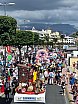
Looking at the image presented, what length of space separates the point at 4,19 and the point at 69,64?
2709cm

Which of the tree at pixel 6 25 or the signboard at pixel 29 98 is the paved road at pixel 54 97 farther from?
the tree at pixel 6 25

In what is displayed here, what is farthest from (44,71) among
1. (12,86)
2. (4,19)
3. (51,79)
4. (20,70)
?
(4,19)

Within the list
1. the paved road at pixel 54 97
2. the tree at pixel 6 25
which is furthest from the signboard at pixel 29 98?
the tree at pixel 6 25

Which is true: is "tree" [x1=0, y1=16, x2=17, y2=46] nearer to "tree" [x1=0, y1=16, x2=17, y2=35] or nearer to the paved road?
"tree" [x1=0, y1=16, x2=17, y2=35]

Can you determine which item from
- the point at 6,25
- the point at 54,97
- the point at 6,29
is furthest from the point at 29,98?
the point at 6,25

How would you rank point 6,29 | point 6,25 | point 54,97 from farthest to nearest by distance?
point 6,25, point 6,29, point 54,97

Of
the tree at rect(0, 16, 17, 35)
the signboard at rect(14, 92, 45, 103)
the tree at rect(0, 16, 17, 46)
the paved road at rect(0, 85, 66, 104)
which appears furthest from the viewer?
the tree at rect(0, 16, 17, 35)

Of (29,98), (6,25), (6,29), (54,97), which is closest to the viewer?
(29,98)

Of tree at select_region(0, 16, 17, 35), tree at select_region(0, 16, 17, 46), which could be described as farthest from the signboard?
tree at select_region(0, 16, 17, 35)

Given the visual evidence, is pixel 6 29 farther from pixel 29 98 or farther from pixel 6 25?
pixel 29 98

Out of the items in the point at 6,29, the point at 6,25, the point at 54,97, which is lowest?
the point at 54,97

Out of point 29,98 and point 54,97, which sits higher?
point 29,98

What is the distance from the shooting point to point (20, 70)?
19312 millimetres

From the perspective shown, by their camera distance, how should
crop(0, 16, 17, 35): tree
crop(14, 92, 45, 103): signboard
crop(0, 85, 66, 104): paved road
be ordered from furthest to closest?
1. crop(0, 16, 17, 35): tree
2. crop(0, 85, 66, 104): paved road
3. crop(14, 92, 45, 103): signboard
